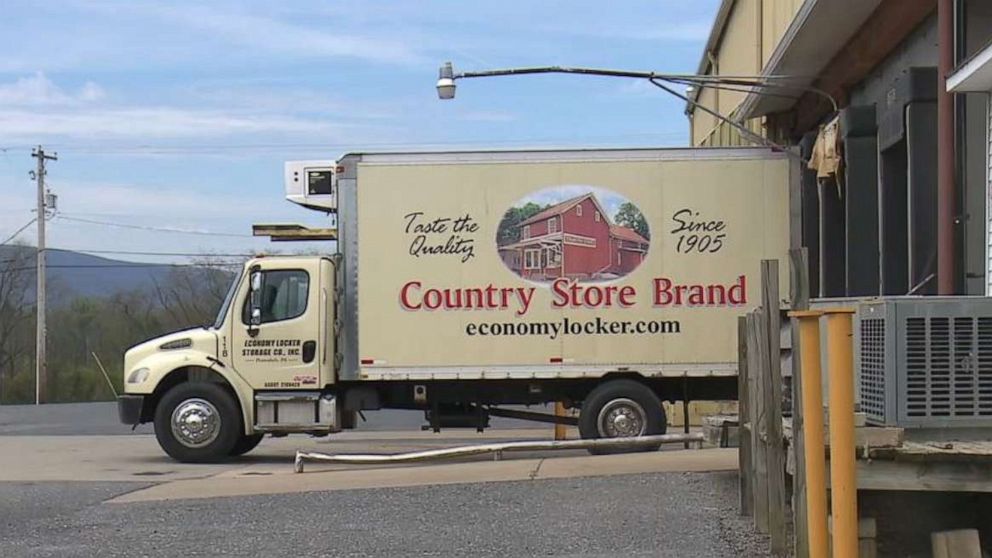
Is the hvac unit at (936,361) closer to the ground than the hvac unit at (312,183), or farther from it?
closer to the ground

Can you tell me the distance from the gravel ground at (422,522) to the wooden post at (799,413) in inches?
45.7

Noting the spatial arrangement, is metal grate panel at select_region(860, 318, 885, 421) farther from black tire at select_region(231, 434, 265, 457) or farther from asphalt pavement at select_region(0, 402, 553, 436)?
asphalt pavement at select_region(0, 402, 553, 436)

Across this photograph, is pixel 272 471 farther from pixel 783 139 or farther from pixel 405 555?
pixel 783 139

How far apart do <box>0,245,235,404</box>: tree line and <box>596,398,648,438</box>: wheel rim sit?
132 ft

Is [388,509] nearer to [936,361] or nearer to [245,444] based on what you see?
[936,361]

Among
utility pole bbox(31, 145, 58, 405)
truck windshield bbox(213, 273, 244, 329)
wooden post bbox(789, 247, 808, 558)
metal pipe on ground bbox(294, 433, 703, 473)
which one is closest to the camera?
wooden post bbox(789, 247, 808, 558)

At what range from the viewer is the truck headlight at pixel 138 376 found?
48.8ft

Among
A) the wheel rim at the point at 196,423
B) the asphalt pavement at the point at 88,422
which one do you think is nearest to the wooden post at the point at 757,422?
the wheel rim at the point at 196,423

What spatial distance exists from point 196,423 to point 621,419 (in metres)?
5.04

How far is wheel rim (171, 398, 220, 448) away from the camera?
14.7 meters

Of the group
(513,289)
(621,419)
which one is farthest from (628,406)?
(513,289)

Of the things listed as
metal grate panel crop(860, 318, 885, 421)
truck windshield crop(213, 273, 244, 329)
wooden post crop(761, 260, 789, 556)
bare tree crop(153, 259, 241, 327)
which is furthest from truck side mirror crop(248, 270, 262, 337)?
bare tree crop(153, 259, 241, 327)

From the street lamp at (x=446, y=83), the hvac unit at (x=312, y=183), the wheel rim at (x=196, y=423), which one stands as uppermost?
the street lamp at (x=446, y=83)

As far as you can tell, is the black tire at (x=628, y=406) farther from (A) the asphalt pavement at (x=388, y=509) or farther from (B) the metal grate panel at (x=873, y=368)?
(B) the metal grate panel at (x=873, y=368)
